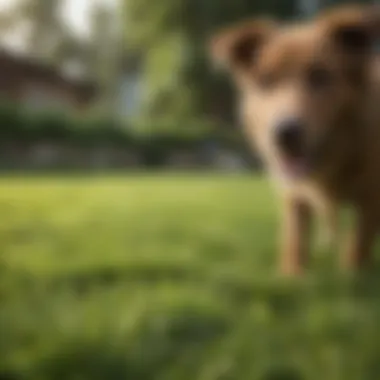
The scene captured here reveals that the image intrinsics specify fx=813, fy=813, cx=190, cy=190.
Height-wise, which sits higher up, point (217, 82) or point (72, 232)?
point (217, 82)

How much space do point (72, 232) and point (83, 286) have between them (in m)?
0.07

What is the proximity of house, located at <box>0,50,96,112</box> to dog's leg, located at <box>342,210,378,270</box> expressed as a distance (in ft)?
1.18

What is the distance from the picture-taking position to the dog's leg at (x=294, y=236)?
96 cm

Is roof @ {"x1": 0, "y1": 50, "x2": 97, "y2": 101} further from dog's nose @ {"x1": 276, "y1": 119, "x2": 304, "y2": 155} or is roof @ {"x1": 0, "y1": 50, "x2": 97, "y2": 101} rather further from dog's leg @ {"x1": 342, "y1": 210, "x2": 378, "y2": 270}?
dog's leg @ {"x1": 342, "y1": 210, "x2": 378, "y2": 270}

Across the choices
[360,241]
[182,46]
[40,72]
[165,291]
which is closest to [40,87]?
[40,72]

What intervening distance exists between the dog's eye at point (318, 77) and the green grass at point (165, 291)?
0.43 feet

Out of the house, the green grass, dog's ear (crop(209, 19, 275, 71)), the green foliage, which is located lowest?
the green grass

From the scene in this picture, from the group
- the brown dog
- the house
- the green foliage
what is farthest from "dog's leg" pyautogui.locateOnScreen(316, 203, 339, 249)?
the house

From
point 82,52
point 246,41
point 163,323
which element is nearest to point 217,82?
point 246,41

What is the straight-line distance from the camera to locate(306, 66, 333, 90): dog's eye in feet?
3.09

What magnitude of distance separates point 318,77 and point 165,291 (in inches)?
12.1

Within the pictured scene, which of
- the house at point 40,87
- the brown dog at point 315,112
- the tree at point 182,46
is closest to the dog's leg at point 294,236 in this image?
the brown dog at point 315,112

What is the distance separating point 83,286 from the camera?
977 mm

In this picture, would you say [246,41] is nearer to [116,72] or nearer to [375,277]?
[116,72]
